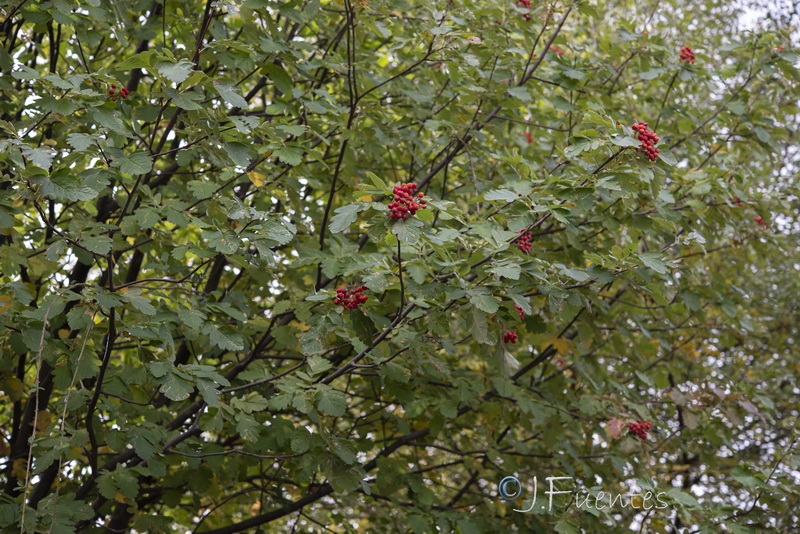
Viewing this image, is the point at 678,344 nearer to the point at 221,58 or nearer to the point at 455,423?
the point at 455,423

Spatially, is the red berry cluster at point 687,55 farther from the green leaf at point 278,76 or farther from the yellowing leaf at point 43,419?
the yellowing leaf at point 43,419

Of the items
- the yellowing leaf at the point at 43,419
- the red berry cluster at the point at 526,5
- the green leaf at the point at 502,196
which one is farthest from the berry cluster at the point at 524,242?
the yellowing leaf at the point at 43,419

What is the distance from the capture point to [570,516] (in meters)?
3.77

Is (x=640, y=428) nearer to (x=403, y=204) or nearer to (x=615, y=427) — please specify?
(x=615, y=427)

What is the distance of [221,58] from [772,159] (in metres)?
3.75

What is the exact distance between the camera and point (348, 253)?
363 cm

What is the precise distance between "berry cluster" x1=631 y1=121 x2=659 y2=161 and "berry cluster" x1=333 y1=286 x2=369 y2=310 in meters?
1.39

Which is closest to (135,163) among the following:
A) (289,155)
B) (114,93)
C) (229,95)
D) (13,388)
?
(229,95)

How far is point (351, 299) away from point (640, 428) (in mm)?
2180

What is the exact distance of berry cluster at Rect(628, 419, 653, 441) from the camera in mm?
4212

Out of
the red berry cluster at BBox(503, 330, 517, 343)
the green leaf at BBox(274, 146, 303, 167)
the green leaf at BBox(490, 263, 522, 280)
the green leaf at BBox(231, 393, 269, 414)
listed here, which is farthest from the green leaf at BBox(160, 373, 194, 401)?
the red berry cluster at BBox(503, 330, 517, 343)

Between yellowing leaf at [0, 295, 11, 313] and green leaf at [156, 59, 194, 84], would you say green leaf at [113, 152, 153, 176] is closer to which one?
green leaf at [156, 59, 194, 84]

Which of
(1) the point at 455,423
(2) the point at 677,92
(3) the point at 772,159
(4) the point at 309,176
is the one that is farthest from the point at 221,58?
(3) the point at 772,159

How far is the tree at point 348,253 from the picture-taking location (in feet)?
9.78
